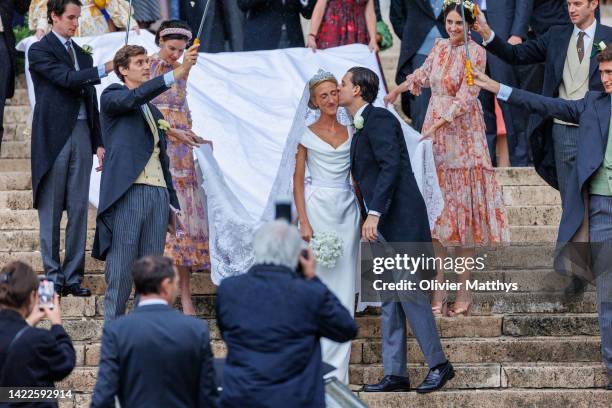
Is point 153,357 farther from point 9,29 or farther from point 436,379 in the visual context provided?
point 9,29

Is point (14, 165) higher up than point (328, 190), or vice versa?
point (14, 165)

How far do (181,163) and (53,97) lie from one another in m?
0.98

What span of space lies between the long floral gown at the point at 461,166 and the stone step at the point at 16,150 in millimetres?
4084

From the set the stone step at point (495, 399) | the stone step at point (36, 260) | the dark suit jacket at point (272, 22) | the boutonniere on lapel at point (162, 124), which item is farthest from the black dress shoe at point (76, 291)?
the dark suit jacket at point (272, 22)

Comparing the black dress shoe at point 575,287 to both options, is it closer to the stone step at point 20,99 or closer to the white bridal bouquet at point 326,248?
the white bridal bouquet at point 326,248

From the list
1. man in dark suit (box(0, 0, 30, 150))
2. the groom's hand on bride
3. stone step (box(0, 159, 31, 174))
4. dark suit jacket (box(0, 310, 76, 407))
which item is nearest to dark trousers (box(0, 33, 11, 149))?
man in dark suit (box(0, 0, 30, 150))

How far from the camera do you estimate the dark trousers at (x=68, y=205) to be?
9773 mm

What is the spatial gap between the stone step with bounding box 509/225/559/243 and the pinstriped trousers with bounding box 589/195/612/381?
1681 mm

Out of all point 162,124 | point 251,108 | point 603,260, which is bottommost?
point 603,260

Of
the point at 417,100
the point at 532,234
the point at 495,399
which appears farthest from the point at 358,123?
the point at 417,100

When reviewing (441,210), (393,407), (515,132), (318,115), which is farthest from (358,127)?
(515,132)

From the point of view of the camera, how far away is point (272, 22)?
1238 centimetres

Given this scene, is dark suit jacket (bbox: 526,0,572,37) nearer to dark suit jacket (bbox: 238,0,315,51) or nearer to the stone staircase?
dark suit jacket (bbox: 238,0,315,51)

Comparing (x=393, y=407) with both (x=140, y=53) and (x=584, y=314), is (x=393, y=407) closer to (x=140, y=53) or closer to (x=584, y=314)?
(x=584, y=314)
